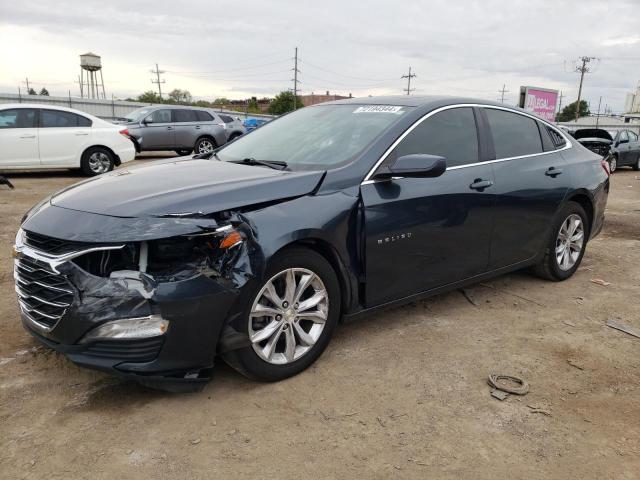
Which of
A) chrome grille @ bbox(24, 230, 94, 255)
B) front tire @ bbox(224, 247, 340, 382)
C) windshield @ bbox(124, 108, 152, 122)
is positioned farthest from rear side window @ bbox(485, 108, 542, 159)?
windshield @ bbox(124, 108, 152, 122)

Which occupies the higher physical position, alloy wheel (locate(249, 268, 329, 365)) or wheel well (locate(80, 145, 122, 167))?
wheel well (locate(80, 145, 122, 167))

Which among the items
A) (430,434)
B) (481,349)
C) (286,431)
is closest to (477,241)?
(481,349)

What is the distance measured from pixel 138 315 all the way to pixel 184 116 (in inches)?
577

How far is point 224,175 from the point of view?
129 inches

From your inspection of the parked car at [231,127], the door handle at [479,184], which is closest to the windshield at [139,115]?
the parked car at [231,127]

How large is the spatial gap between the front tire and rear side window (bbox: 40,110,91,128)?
9.72 metres

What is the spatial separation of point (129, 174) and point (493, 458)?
8.74 ft

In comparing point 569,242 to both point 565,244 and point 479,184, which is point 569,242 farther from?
point 479,184

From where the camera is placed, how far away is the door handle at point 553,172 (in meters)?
4.61

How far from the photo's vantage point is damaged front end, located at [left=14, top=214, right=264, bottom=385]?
2588mm

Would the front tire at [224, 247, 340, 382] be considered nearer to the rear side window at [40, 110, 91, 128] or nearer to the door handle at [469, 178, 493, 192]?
the door handle at [469, 178, 493, 192]

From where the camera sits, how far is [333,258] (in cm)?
323

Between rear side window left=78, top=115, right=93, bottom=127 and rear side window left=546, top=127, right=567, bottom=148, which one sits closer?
rear side window left=546, top=127, right=567, bottom=148

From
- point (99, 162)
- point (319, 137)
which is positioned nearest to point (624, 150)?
point (99, 162)
